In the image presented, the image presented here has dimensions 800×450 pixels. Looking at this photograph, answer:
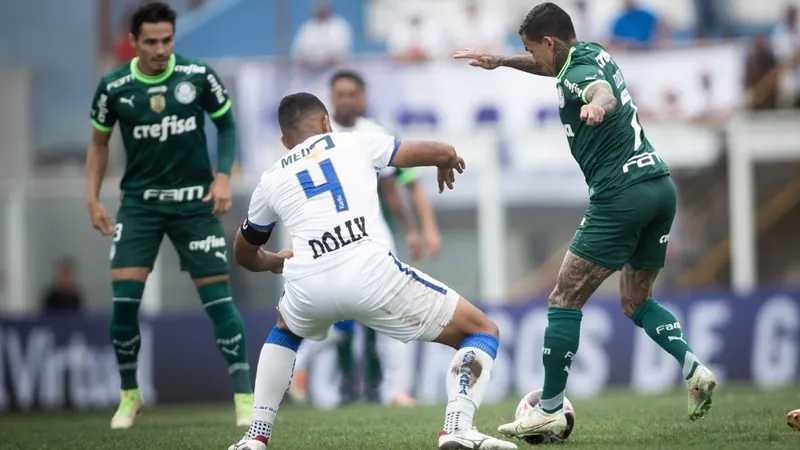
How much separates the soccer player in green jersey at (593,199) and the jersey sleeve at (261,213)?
5.42ft

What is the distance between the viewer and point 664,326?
25.3 ft

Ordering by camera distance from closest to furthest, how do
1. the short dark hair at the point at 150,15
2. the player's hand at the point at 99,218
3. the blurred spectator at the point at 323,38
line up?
the short dark hair at the point at 150,15, the player's hand at the point at 99,218, the blurred spectator at the point at 323,38

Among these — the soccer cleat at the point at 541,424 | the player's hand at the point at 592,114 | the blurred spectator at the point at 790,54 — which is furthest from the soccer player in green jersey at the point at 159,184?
the blurred spectator at the point at 790,54

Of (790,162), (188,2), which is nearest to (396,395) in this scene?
(790,162)

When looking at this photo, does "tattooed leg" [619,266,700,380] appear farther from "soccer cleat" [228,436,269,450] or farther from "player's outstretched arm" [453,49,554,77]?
"soccer cleat" [228,436,269,450]

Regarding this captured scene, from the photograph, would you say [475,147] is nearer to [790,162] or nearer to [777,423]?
[790,162]

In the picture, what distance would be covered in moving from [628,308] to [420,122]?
1195 centimetres

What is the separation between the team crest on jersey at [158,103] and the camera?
9.33 m

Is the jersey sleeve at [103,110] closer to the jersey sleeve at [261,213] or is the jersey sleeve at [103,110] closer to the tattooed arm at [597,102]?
the jersey sleeve at [261,213]

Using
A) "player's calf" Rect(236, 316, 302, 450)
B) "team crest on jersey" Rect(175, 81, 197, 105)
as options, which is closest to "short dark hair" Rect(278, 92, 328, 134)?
"player's calf" Rect(236, 316, 302, 450)

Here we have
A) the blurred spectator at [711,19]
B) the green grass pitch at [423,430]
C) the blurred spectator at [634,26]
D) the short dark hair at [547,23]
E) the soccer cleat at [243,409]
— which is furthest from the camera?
the blurred spectator at [711,19]

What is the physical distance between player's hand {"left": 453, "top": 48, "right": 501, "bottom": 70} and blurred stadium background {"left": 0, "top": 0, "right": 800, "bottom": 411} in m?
8.47

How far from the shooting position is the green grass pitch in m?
7.03

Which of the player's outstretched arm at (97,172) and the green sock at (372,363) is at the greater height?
the player's outstretched arm at (97,172)
